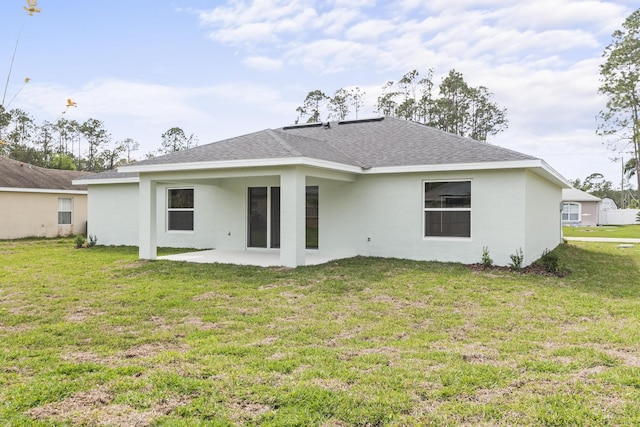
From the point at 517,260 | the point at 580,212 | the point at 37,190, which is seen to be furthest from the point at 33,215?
the point at 580,212

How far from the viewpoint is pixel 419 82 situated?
3878 cm

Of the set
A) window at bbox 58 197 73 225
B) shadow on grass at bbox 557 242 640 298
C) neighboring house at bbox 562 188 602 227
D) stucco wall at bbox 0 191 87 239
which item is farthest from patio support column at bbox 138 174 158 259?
neighboring house at bbox 562 188 602 227

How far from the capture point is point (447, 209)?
12.0m

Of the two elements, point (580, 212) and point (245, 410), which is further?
point (580, 212)

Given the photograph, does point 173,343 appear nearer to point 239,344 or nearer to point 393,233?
point 239,344

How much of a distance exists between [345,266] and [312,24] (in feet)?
23.4

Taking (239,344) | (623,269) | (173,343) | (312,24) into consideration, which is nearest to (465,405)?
(239,344)

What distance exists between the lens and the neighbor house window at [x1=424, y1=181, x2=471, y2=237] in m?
11.8

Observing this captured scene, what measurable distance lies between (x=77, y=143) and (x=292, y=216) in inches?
1765

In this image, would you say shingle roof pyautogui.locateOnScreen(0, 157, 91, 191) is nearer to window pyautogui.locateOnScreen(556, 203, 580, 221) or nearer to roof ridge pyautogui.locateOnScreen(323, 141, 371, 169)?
roof ridge pyautogui.locateOnScreen(323, 141, 371, 169)

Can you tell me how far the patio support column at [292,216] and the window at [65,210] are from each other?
16273 millimetres

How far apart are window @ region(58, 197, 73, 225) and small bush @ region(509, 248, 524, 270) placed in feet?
66.5

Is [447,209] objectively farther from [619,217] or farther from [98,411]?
[619,217]

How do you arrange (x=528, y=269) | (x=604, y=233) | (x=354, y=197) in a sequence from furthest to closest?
(x=604, y=233)
(x=354, y=197)
(x=528, y=269)
